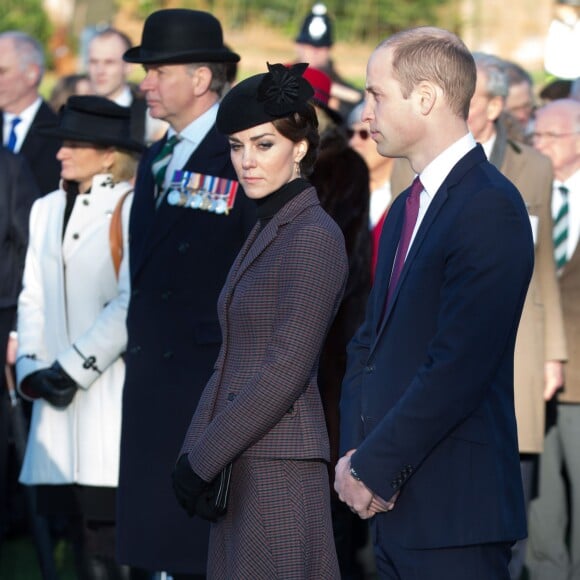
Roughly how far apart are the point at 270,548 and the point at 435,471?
593mm

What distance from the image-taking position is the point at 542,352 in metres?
5.74

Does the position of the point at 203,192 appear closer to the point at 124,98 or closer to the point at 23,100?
the point at 23,100

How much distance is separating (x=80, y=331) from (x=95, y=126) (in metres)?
0.84

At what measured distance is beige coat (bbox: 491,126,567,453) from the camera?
5.65m

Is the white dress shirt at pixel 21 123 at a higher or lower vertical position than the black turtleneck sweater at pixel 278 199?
lower

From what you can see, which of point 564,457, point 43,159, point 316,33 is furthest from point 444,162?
point 316,33

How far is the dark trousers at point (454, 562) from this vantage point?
132 inches

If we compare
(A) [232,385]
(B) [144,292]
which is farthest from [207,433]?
(B) [144,292]

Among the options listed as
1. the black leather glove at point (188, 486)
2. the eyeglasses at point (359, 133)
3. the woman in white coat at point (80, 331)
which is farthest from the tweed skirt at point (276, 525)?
the eyeglasses at point (359, 133)

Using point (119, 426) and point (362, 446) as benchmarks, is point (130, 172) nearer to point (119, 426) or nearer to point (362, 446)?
point (119, 426)

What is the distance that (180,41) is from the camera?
5.07 meters

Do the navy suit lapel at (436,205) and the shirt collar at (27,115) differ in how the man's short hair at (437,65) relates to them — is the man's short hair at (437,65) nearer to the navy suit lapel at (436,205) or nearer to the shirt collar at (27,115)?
the navy suit lapel at (436,205)

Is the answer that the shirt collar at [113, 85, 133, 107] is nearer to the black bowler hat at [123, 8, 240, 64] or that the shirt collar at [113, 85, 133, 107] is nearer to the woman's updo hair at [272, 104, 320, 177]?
the black bowler hat at [123, 8, 240, 64]

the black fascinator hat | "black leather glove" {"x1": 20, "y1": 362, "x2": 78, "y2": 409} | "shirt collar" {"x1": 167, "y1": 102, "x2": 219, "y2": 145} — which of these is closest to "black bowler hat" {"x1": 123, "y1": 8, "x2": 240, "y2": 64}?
"shirt collar" {"x1": 167, "y1": 102, "x2": 219, "y2": 145}
